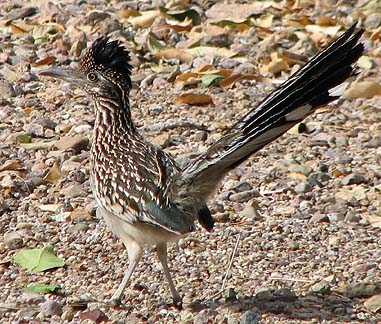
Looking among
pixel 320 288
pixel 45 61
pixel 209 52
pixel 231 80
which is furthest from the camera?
pixel 209 52

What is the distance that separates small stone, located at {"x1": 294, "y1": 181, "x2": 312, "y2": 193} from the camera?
26.1 feet

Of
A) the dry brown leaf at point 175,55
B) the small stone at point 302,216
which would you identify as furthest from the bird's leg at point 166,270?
the dry brown leaf at point 175,55

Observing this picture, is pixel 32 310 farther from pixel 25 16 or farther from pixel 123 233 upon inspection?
pixel 25 16

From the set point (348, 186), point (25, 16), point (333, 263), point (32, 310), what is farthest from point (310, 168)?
point (25, 16)

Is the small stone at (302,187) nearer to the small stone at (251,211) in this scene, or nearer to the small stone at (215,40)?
the small stone at (251,211)

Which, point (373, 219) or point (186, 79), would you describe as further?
point (186, 79)

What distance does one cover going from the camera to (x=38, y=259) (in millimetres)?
6887

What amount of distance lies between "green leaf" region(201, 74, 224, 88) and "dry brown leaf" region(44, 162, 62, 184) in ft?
6.61

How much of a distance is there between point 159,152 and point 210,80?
3.04 meters

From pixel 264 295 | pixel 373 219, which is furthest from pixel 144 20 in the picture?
pixel 264 295

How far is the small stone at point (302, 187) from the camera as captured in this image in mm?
7945

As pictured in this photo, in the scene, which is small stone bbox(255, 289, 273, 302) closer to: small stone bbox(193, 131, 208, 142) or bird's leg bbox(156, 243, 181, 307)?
bird's leg bbox(156, 243, 181, 307)

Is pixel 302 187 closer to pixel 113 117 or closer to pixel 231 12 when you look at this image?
pixel 113 117

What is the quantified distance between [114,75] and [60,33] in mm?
3927
